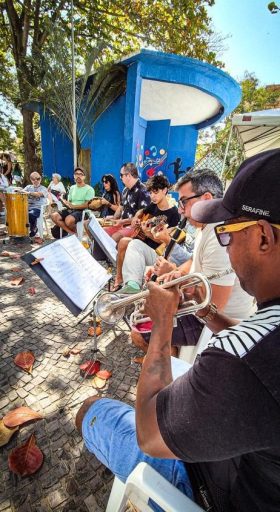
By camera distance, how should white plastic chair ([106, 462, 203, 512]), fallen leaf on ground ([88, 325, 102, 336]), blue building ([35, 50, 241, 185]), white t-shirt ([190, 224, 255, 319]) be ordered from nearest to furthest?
white plastic chair ([106, 462, 203, 512]), white t-shirt ([190, 224, 255, 319]), fallen leaf on ground ([88, 325, 102, 336]), blue building ([35, 50, 241, 185])

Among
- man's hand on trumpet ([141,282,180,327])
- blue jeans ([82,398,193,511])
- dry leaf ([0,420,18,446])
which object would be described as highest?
man's hand on trumpet ([141,282,180,327])

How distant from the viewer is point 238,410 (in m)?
0.61

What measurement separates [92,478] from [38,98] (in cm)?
1071

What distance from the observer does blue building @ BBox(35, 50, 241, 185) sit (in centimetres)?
715

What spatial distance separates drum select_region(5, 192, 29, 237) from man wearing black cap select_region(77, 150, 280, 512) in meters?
5.38

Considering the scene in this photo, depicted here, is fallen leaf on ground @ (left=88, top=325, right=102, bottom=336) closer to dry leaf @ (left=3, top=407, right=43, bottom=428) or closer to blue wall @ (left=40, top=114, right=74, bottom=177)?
dry leaf @ (left=3, top=407, right=43, bottom=428)

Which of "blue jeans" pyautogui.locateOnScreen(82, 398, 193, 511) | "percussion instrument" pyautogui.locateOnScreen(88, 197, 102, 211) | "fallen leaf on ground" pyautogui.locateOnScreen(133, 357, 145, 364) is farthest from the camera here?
"percussion instrument" pyautogui.locateOnScreen(88, 197, 102, 211)

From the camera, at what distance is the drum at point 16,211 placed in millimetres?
5566

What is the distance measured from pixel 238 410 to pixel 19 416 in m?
1.73

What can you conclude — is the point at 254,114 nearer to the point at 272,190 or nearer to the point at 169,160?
the point at 169,160

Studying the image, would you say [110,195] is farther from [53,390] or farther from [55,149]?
[55,149]

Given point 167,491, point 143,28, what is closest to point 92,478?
point 167,491

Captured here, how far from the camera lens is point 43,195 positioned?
643 cm

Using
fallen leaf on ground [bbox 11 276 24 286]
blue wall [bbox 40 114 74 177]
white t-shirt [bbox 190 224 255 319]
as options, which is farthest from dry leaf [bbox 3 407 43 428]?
blue wall [bbox 40 114 74 177]
